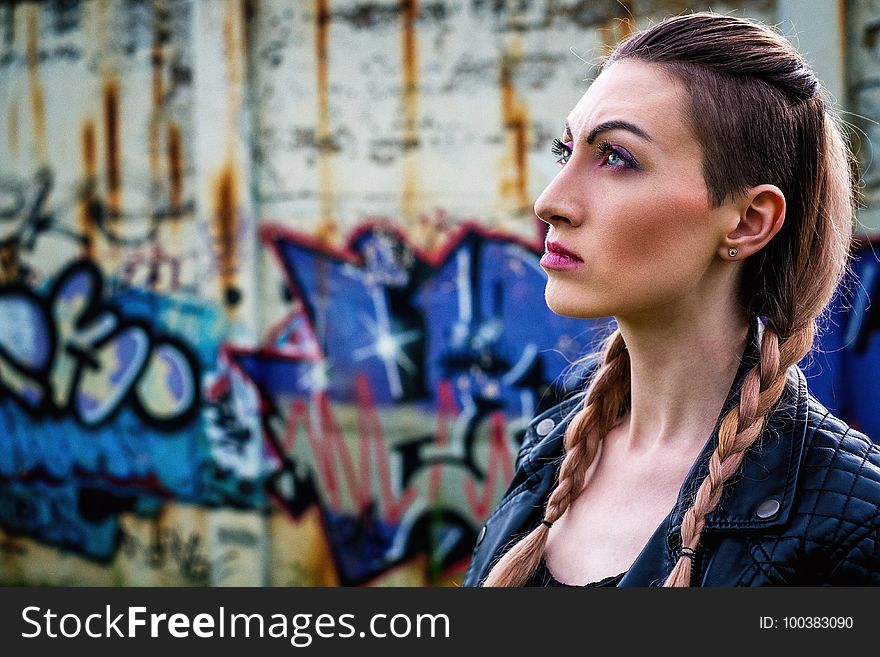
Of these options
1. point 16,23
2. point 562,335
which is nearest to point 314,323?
point 562,335

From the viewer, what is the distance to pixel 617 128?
5.32 ft

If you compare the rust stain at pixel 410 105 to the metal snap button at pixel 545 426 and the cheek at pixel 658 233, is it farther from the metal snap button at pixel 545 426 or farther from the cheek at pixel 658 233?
the cheek at pixel 658 233

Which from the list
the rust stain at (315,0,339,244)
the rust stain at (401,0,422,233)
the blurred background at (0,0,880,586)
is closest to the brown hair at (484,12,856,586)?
the blurred background at (0,0,880,586)

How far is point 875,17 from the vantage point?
4172mm

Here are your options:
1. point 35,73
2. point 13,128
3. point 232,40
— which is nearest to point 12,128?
point 13,128

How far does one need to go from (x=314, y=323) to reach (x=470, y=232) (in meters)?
1.05

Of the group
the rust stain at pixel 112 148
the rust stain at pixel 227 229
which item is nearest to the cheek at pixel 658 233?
the rust stain at pixel 227 229

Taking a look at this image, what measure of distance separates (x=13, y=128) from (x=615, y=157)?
5.03m

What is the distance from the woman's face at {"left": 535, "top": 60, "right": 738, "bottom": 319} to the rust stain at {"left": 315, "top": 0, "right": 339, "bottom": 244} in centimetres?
349

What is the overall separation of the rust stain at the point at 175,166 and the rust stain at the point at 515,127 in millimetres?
1965

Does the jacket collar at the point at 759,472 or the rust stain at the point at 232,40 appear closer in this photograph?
the jacket collar at the point at 759,472

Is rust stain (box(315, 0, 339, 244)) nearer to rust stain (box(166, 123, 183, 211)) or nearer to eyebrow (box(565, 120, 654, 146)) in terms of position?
rust stain (box(166, 123, 183, 211))

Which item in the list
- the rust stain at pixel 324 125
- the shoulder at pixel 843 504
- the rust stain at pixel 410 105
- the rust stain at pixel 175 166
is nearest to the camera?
the shoulder at pixel 843 504

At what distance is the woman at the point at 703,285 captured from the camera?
1.49 meters
